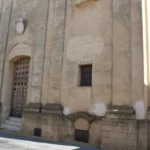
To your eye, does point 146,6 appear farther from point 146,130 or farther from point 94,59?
point 146,130

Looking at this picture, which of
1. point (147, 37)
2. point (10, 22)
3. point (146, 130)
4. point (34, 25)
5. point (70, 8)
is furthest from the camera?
point (10, 22)

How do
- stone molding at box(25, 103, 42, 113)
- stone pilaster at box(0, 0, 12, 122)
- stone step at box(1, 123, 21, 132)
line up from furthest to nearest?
stone pilaster at box(0, 0, 12, 122) → stone step at box(1, 123, 21, 132) → stone molding at box(25, 103, 42, 113)

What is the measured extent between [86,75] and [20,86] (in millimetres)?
4140

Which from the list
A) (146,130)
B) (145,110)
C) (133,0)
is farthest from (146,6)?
(146,130)

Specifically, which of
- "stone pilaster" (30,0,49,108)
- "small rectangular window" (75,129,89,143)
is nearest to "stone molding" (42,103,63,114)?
"stone pilaster" (30,0,49,108)

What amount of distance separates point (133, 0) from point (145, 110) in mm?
3676

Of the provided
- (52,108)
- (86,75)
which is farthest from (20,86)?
(86,75)

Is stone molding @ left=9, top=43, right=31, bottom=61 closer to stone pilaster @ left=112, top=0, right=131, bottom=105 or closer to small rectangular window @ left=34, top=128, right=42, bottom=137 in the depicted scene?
small rectangular window @ left=34, top=128, right=42, bottom=137

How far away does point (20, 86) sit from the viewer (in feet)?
34.7

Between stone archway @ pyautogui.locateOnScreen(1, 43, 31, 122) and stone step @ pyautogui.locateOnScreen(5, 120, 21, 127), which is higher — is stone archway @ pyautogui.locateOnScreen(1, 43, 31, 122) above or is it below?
above

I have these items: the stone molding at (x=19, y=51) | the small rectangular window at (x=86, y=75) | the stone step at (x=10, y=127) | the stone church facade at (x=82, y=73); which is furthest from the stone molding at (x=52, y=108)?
the stone molding at (x=19, y=51)

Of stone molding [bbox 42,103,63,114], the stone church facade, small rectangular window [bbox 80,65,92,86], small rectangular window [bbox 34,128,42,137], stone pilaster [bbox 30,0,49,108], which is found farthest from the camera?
stone pilaster [bbox 30,0,49,108]

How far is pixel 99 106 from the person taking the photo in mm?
7188

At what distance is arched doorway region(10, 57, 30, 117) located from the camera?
10328mm
